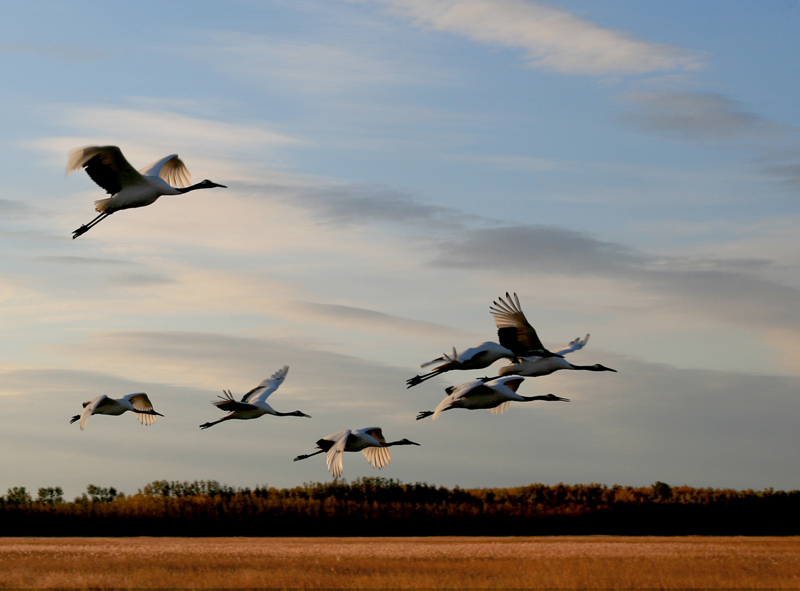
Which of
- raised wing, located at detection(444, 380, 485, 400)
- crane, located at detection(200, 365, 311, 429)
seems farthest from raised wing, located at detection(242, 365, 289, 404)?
raised wing, located at detection(444, 380, 485, 400)

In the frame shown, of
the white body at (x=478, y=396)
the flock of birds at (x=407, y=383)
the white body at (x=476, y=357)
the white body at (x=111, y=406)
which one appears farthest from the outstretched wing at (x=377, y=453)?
the white body at (x=111, y=406)

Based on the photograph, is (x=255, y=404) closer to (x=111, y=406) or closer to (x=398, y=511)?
(x=111, y=406)

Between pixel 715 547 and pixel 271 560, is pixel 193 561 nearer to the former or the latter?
pixel 271 560

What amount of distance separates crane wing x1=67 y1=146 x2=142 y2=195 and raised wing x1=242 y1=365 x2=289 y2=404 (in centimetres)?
623

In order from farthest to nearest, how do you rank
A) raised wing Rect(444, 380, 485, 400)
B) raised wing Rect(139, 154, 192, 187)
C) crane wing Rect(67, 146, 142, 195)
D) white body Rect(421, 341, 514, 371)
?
raised wing Rect(139, 154, 192, 187) → raised wing Rect(444, 380, 485, 400) → white body Rect(421, 341, 514, 371) → crane wing Rect(67, 146, 142, 195)

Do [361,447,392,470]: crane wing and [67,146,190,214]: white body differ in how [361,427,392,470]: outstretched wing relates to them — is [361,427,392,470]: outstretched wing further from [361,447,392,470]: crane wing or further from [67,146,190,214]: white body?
[67,146,190,214]: white body

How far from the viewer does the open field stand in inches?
834

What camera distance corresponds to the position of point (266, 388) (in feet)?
74.4

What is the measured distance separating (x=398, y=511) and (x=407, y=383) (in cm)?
2420

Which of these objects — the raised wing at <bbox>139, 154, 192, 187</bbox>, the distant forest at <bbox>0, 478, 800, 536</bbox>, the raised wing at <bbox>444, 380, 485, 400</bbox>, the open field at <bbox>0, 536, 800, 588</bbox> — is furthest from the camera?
the distant forest at <bbox>0, 478, 800, 536</bbox>

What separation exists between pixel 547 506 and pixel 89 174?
100 feet

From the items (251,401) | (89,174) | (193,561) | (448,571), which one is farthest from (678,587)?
(89,174)

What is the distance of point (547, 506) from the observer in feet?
140

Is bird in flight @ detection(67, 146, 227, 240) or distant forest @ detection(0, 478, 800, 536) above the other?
bird in flight @ detection(67, 146, 227, 240)
